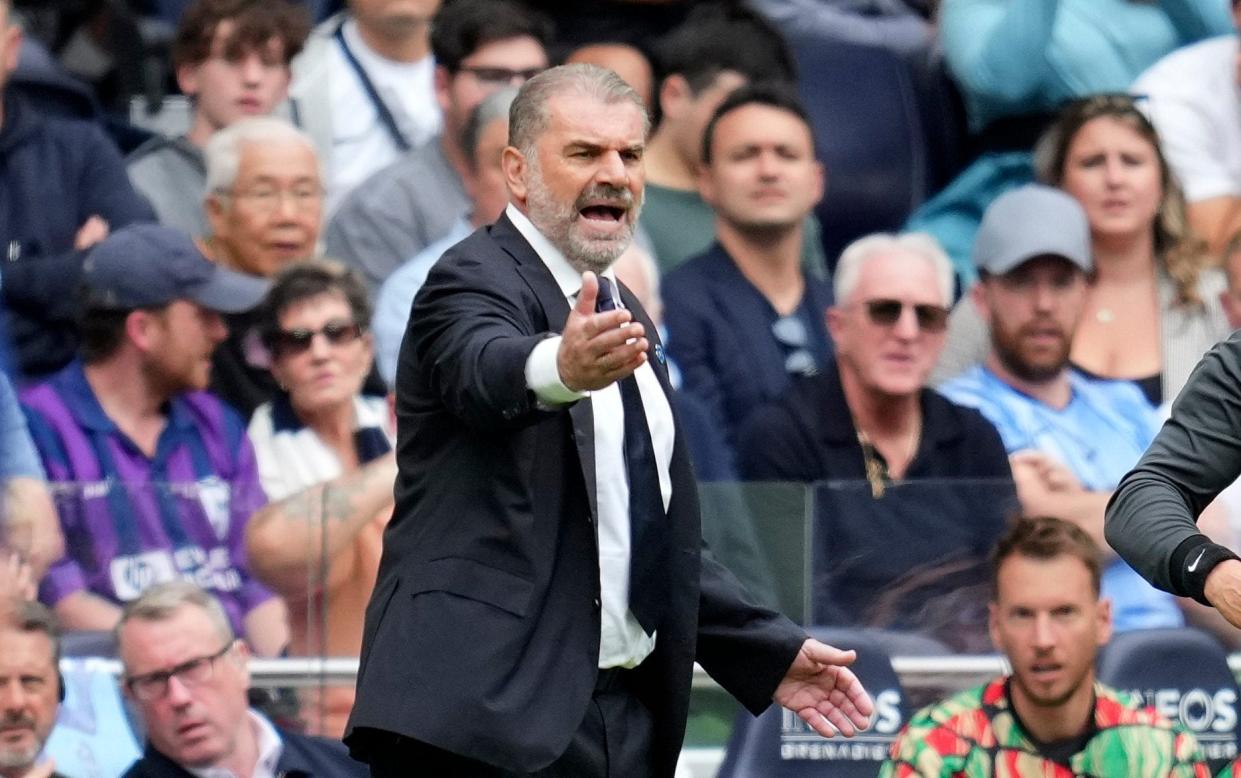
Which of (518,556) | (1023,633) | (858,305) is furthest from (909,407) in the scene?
(518,556)

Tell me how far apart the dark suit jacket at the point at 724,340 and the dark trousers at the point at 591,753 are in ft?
7.78

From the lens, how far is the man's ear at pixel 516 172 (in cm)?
421

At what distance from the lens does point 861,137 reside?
8.08 m

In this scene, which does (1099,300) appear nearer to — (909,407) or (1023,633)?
(909,407)

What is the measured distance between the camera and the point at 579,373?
3.65 metres

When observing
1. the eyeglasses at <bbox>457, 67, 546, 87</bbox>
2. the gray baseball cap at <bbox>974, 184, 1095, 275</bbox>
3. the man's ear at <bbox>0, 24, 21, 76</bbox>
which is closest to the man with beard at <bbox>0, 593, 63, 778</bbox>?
the man's ear at <bbox>0, 24, 21, 76</bbox>

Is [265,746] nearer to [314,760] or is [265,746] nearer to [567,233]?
[314,760]

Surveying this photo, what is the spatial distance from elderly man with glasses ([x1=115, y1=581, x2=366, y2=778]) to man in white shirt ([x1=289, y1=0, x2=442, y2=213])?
2204 millimetres

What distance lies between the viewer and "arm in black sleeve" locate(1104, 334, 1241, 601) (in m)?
3.91

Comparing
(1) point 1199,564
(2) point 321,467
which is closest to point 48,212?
(2) point 321,467

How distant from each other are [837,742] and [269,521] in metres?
1.45

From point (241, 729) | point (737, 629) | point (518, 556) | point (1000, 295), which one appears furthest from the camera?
point (1000, 295)

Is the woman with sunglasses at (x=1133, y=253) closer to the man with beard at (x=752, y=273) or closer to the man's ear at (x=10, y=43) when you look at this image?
the man with beard at (x=752, y=273)

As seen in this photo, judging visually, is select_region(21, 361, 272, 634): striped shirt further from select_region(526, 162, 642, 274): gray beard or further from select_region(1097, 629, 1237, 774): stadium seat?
select_region(1097, 629, 1237, 774): stadium seat
